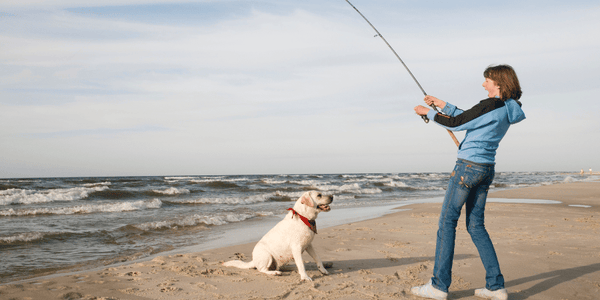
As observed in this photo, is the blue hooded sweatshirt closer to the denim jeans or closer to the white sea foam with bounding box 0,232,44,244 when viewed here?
the denim jeans

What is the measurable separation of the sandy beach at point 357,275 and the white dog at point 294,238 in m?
0.14

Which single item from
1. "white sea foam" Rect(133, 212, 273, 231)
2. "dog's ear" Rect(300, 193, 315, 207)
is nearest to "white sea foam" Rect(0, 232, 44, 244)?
"white sea foam" Rect(133, 212, 273, 231)

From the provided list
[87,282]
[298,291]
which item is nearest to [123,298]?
[87,282]

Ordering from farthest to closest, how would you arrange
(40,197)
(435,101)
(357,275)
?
(40,197) → (357,275) → (435,101)

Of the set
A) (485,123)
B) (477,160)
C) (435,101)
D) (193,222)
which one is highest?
(435,101)

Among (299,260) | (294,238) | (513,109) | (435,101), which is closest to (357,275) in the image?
(299,260)

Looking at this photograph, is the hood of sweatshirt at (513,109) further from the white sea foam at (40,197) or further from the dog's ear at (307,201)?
the white sea foam at (40,197)

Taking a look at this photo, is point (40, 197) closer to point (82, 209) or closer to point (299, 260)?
point (82, 209)

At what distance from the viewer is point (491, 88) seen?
10.1 ft

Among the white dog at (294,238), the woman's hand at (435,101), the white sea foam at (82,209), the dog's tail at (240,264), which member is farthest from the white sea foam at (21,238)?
the woman's hand at (435,101)

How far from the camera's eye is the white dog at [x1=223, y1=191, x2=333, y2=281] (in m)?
3.85

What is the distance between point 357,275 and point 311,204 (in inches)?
40.0

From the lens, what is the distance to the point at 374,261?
4.79m

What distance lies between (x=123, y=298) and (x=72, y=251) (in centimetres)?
322
